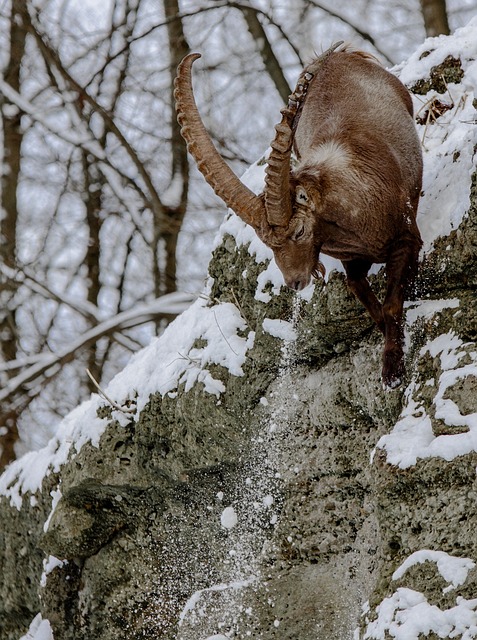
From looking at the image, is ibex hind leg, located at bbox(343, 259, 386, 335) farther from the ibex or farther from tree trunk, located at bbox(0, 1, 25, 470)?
tree trunk, located at bbox(0, 1, 25, 470)

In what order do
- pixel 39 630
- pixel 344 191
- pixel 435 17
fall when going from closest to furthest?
1. pixel 344 191
2. pixel 39 630
3. pixel 435 17

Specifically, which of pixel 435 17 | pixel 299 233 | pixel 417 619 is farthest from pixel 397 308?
pixel 435 17

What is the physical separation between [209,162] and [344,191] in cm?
70

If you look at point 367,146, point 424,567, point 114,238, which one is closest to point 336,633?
point 424,567

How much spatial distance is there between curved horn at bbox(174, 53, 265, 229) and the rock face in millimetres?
798

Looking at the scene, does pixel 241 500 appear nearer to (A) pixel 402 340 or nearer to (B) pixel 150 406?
(B) pixel 150 406

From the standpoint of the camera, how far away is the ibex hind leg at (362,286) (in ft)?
14.6

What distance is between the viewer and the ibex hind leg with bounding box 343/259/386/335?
4.45m

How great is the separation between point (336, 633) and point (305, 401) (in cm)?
125

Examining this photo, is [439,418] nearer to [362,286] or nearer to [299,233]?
[362,286]

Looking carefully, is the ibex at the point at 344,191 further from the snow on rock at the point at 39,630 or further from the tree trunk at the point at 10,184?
the tree trunk at the point at 10,184

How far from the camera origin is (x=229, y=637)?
5.29m

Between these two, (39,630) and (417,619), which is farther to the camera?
(39,630)

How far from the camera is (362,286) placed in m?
4.50
